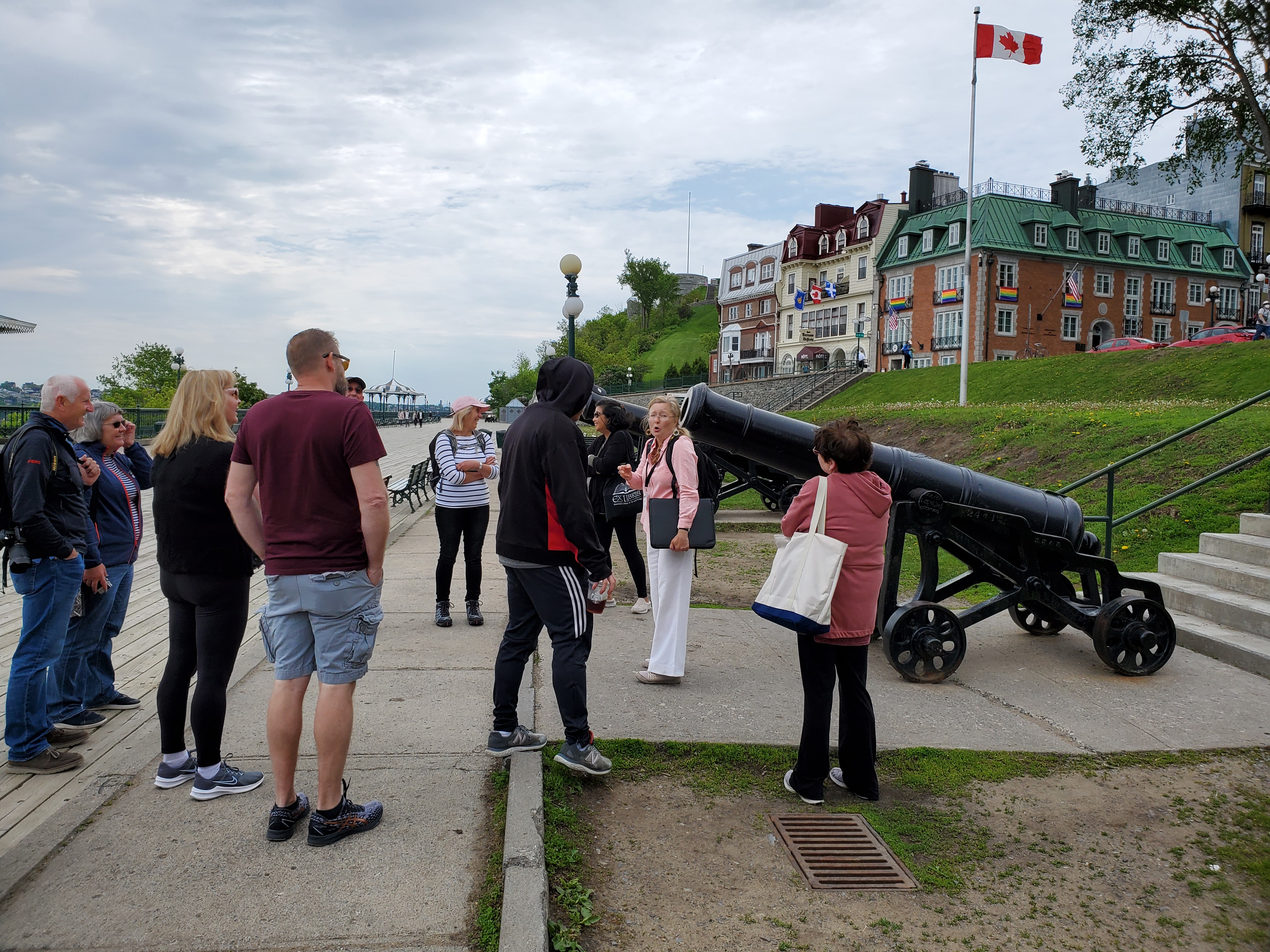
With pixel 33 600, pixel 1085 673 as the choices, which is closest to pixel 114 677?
pixel 33 600

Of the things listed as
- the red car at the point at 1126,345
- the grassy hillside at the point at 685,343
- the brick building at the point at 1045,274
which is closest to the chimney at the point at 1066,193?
the brick building at the point at 1045,274

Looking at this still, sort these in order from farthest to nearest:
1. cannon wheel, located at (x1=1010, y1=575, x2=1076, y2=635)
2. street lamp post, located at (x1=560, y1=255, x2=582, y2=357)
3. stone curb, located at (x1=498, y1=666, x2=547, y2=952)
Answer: street lamp post, located at (x1=560, y1=255, x2=582, y2=357) → cannon wheel, located at (x1=1010, y1=575, x2=1076, y2=635) → stone curb, located at (x1=498, y1=666, x2=547, y2=952)

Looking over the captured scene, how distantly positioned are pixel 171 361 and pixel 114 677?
67140 mm

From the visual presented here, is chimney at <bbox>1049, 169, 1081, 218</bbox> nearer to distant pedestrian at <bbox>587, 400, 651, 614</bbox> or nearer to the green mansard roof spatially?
the green mansard roof

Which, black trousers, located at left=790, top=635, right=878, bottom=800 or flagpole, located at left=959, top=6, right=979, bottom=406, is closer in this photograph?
black trousers, located at left=790, top=635, right=878, bottom=800

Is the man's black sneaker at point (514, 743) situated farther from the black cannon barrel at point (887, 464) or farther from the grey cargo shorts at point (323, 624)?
the black cannon barrel at point (887, 464)

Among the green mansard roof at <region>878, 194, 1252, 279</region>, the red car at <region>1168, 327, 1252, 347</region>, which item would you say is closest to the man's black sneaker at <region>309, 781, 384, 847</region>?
the red car at <region>1168, 327, 1252, 347</region>

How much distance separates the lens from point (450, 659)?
6.04m

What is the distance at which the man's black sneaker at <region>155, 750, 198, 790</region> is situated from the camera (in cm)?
387

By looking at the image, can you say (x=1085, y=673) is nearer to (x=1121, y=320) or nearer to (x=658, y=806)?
(x=658, y=806)

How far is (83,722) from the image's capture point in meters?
4.64

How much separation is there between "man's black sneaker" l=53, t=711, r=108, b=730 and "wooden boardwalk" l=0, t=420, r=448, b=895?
0.14ft

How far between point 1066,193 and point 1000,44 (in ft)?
105

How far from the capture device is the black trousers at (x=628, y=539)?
741cm
